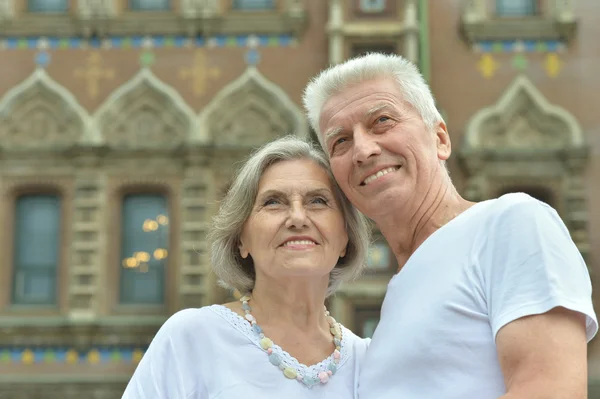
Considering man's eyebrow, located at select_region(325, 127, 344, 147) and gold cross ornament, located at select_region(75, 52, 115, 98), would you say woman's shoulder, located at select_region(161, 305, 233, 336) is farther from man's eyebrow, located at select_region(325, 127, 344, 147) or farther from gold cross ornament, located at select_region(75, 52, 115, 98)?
gold cross ornament, located at select_region(75, 52, 115, 98)

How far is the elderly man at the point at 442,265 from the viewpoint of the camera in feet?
5.85

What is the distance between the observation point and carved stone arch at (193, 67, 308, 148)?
11.0 metres

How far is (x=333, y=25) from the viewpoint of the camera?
1107cm

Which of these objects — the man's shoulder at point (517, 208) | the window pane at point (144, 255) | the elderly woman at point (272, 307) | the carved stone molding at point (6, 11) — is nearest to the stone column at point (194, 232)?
the window pane at point (144, 255)

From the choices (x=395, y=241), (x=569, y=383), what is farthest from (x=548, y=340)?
(x=395, y=241)

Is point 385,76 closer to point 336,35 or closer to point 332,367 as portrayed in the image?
point 332,367

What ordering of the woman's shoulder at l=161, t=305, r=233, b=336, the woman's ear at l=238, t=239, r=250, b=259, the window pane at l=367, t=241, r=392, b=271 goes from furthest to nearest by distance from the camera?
the window pane at l=367, t=241, r=392, b=271 → the woman's ear at l=238, t=239, r=250, b=259 → the woman's shoulder at l=161, t=305, r=233, b=336

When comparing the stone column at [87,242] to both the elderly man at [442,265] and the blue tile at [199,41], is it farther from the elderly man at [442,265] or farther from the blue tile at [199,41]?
the elderly man at [442,265]

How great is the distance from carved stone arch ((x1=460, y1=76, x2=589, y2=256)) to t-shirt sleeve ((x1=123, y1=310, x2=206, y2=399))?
8.75m

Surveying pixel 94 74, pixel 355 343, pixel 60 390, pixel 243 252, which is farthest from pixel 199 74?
pixel 355 343

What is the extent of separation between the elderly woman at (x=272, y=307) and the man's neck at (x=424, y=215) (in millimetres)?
240

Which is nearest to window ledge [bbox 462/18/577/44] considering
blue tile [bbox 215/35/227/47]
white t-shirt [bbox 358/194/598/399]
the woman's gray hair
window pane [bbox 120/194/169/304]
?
blue tile [bbox 215/35/227/47]

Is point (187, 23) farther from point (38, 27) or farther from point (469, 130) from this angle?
point (469, 130)

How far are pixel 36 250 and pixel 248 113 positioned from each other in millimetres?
3400
